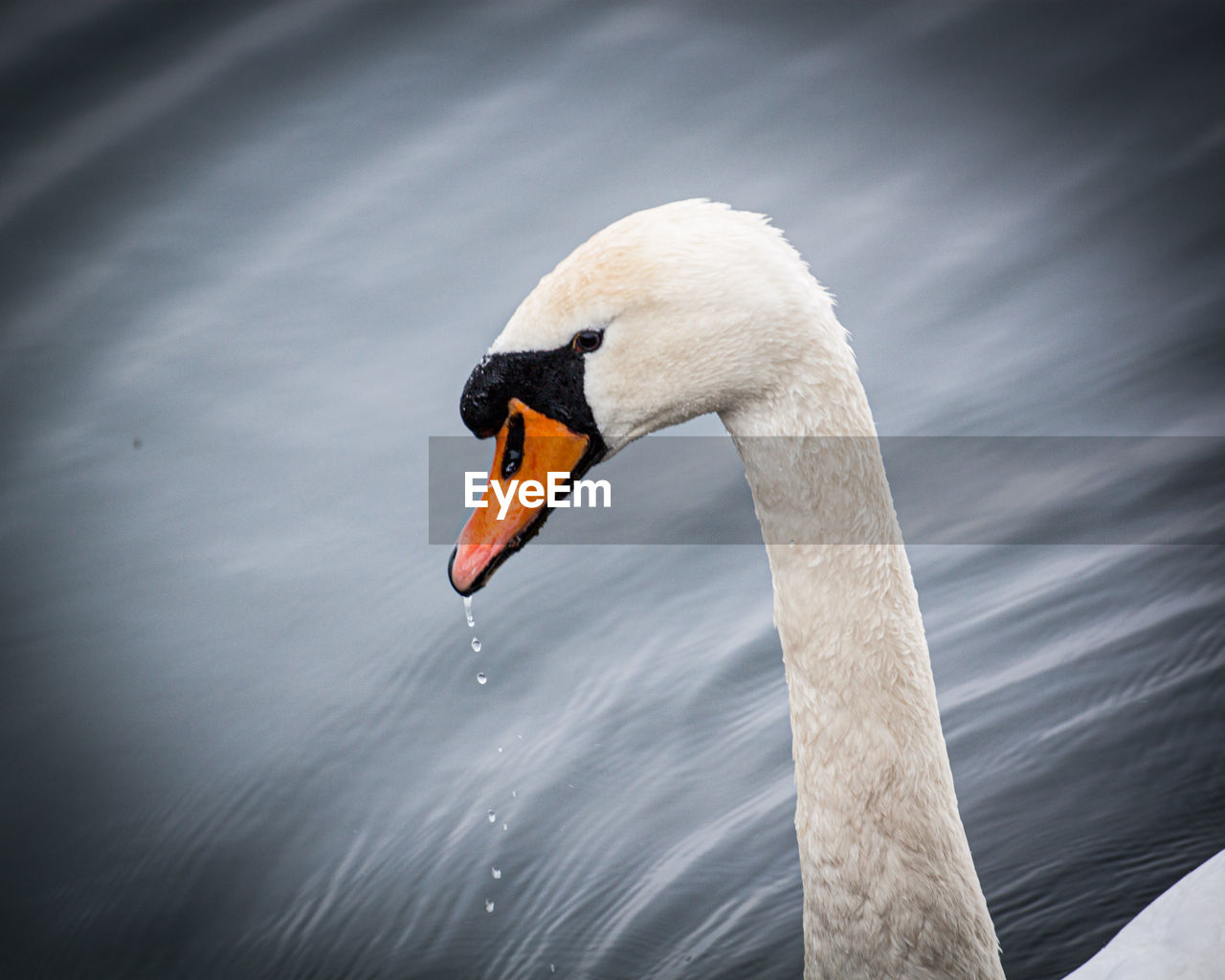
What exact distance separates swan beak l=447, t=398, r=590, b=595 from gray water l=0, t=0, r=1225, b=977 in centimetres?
184

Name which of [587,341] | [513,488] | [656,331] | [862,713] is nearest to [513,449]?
[513,488]

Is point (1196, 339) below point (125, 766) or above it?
above

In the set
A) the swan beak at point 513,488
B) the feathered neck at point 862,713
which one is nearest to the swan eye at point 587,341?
the swan beak at point 513,488

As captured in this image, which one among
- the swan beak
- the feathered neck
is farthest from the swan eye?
the feathered neck

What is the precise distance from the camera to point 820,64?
25.1 ft

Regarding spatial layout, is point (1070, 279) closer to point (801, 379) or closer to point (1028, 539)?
point (1028, 539)

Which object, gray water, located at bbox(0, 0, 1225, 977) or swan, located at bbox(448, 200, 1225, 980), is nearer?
swan, located at bbox(448, 200, 1225, 980)

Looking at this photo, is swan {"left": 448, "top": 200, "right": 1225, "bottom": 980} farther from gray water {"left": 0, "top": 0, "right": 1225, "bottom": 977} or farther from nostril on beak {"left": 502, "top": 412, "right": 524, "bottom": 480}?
gray water {"left": 0, "top": 0, "right": 1225, "bottom": 977}

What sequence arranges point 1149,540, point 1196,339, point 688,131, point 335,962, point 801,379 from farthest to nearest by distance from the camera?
point 688,131, point 1196,339, point 1149,540, point 335,962, point 801,379

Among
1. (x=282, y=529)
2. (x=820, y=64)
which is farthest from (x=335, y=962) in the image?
(x=820, y=64)

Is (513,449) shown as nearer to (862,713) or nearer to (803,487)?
(803,487)

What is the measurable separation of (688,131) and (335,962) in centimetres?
481

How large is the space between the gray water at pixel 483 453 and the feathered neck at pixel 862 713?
1373 millimetres

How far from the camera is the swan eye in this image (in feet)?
8.85
